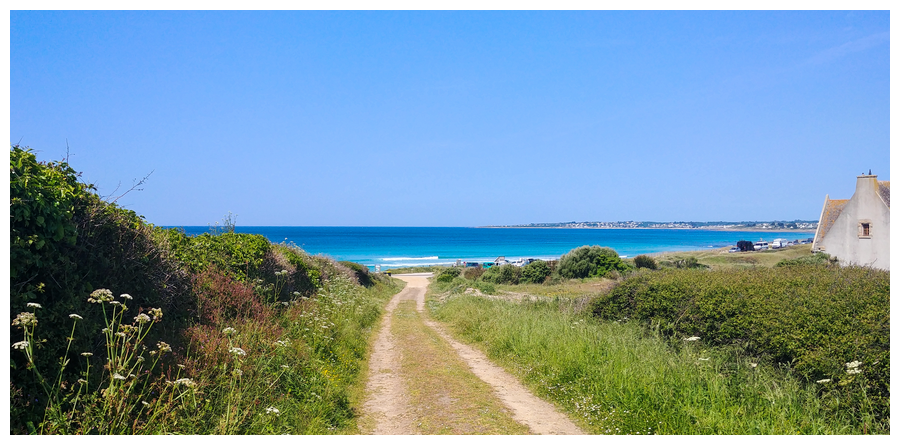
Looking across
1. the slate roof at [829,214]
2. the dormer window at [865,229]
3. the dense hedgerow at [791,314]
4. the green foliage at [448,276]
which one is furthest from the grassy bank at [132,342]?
the green foliage at [448,276]

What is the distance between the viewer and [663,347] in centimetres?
845

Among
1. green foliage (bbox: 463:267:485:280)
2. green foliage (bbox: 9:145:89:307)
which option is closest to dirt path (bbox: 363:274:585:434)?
green foliage (bbox: 9:145:89:307)

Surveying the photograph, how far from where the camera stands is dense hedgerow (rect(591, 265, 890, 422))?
629 centimetres

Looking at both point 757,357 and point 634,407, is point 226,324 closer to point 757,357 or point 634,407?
point 634,407

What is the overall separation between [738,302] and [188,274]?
9207 millimetres

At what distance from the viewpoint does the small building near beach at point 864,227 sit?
20453 mm

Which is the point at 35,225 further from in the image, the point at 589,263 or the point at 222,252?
the point at 589,263

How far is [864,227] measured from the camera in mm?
22094

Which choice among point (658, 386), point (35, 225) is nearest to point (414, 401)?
point (658, 386)

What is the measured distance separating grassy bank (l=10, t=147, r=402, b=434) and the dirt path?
348mm

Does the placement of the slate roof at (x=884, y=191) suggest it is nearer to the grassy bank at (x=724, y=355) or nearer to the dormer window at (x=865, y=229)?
the dormer window at (x=865, y=229)

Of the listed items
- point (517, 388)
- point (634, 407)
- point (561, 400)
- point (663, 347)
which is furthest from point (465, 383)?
point (663, 347)

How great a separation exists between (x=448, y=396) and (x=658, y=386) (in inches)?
106

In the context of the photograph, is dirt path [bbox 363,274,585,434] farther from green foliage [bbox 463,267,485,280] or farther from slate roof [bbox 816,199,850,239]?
green foliage [bbox 463,267,485,280]
